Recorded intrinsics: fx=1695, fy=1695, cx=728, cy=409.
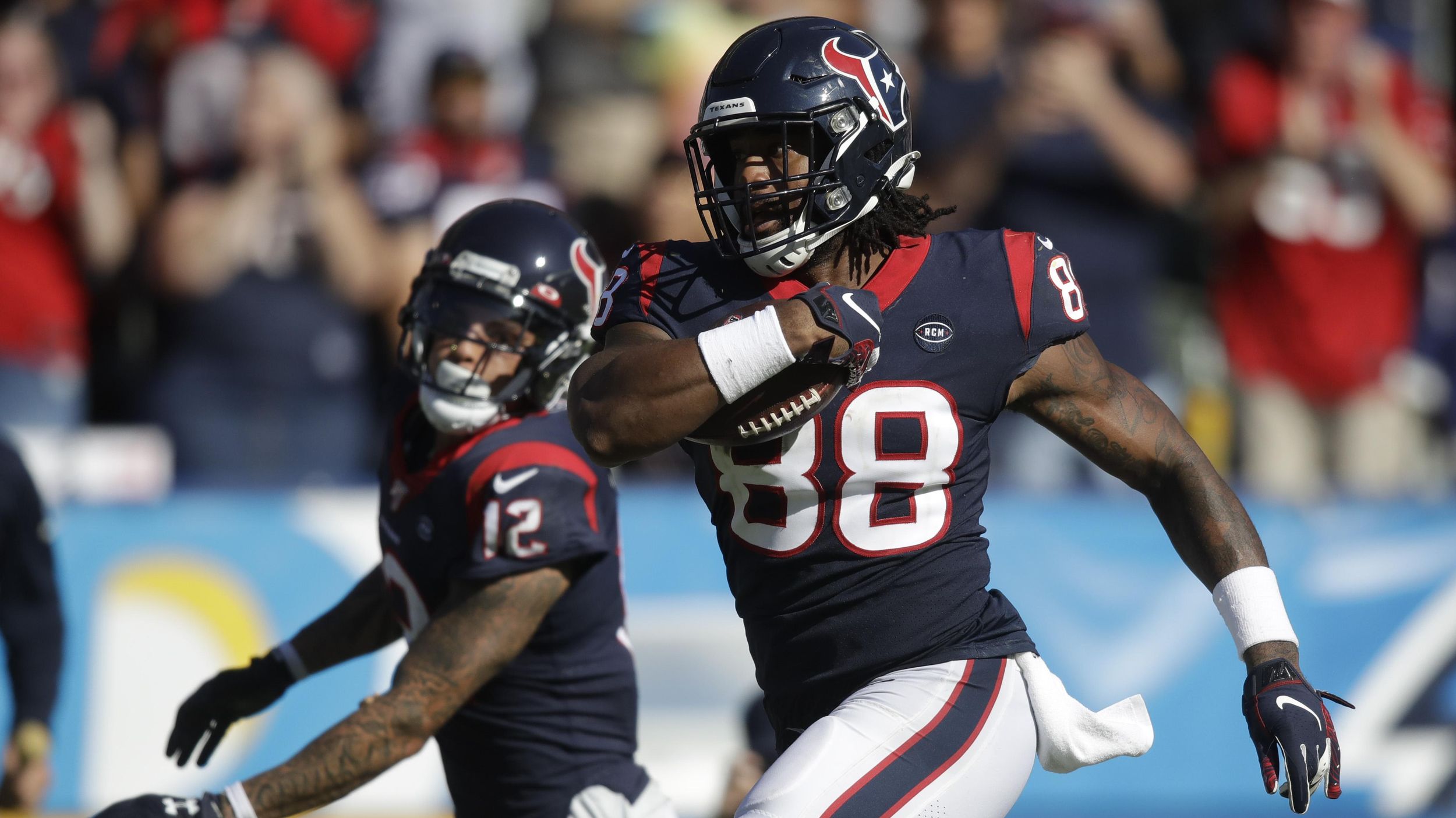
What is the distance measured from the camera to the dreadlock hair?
3199 millimetres

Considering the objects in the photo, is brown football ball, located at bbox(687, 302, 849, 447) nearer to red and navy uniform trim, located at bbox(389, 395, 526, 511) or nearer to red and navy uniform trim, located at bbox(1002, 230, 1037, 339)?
red and navy uniform trim, located at bbox(1002, 230, 1037, 339)

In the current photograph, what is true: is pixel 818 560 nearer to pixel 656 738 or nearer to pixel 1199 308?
pixel 656 738

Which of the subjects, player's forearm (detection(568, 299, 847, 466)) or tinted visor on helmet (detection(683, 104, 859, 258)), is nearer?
player's forearm (detection(568, 299, 847, 466))

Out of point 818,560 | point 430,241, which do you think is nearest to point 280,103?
point 430,241

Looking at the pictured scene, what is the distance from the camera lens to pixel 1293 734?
2887 mm

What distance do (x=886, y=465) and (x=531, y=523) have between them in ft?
2.79

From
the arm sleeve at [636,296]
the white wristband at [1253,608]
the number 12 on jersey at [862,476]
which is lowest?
the white wristband at [1253,608]

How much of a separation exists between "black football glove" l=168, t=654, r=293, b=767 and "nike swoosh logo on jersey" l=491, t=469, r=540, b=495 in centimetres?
79

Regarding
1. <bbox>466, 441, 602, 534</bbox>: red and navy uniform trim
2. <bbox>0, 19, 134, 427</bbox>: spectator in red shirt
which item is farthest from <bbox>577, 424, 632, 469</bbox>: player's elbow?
<bbox>0, 19, 134, 427</bbox>: spectator in red shirt

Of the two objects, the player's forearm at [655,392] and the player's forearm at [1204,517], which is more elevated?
the player's forearm at [655,392]

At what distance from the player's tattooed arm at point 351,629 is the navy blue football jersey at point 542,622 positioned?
191 millimetres

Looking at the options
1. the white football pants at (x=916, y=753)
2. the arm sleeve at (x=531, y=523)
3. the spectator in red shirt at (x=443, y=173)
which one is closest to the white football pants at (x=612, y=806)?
the arm sleeve at (x=531, y=523)

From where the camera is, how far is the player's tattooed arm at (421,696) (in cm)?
331

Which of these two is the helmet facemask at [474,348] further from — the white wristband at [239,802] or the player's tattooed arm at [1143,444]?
the player's tattooed arm at [1143,444]
